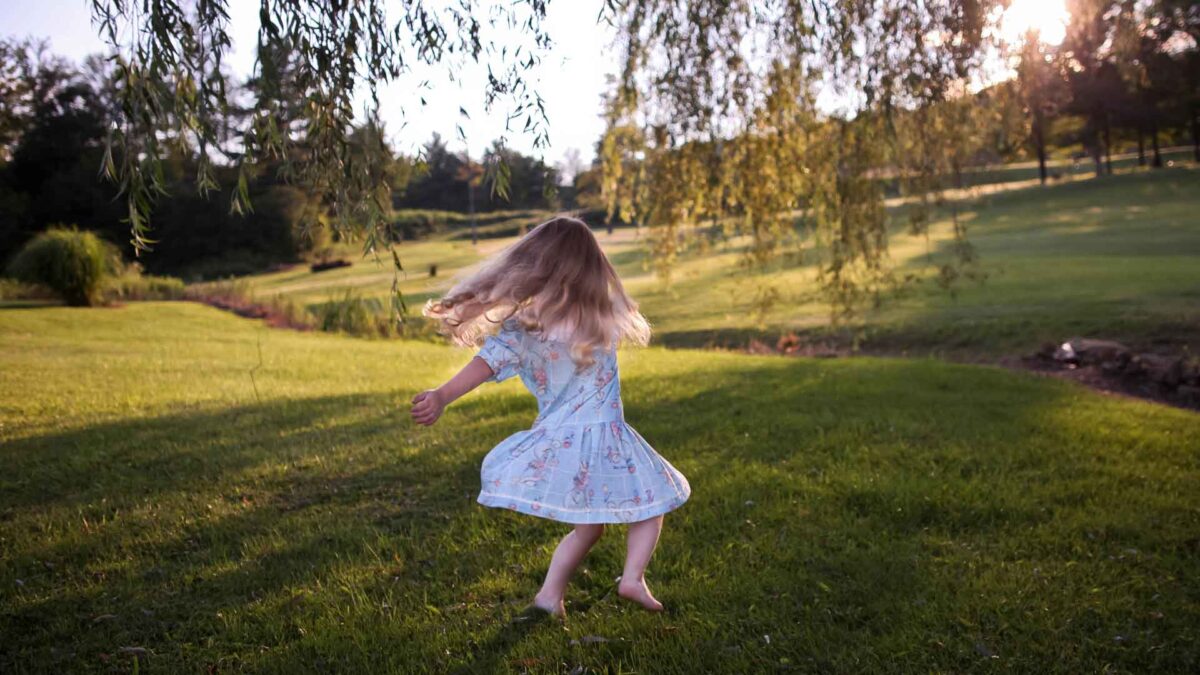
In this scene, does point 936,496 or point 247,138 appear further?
point 936,496

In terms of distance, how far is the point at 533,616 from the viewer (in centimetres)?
346

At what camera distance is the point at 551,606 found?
3434 millimetres

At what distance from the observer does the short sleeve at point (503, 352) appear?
3180mm

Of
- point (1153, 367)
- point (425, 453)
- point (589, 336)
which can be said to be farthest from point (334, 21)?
point (1153, 367)

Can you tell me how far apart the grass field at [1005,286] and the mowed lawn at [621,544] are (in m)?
1.47

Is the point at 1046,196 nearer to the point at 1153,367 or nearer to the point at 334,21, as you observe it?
the point at 1153,367

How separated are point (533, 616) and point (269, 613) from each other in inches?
43.0

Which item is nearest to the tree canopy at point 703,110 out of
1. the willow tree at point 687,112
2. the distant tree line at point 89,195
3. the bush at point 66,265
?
the willow tree at point 687,112

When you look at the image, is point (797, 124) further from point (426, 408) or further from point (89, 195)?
point (89, 195)

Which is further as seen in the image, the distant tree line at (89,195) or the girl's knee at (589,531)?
the distant tree line at (89,195)

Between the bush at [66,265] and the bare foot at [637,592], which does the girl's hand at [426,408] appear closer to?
the bare foot at [637,592]

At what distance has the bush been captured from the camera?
61.5ft

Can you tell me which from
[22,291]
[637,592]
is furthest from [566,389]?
[22,291]

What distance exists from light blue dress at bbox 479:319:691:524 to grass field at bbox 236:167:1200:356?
802 mm
